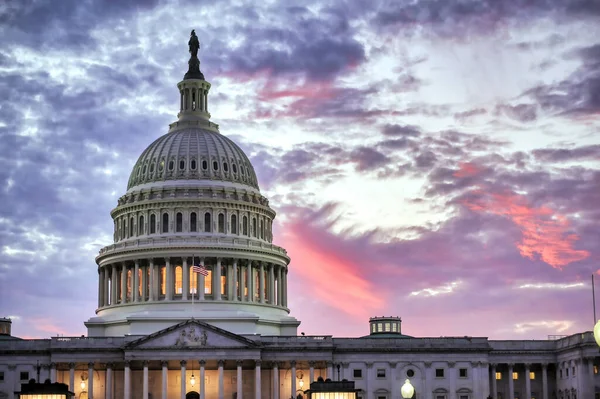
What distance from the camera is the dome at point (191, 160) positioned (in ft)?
632

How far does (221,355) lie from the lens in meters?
170

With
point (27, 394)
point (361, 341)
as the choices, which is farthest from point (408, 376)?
point (27, 394)

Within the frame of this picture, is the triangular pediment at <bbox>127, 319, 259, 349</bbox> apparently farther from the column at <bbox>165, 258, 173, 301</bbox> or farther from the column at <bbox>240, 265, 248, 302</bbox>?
the column at <bbox>240, 265, 248, 302</bbox>

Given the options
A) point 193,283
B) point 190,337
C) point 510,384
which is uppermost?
point 193,283

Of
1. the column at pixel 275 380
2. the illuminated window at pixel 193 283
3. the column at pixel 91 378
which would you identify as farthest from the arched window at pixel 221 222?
the column at pixel 91 378

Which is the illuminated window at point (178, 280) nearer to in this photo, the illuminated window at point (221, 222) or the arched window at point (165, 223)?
the arched window at point (165, 223)

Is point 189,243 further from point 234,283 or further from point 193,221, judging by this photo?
point 234,283

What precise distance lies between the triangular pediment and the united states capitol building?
0.41 feet

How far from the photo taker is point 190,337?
169750 mm

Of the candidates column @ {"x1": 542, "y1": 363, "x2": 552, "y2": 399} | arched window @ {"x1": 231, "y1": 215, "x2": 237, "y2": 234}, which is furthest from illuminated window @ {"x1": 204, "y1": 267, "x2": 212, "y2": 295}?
column @ {"x1": 542, "y1": 363, "x2": 552, "y2": 399}

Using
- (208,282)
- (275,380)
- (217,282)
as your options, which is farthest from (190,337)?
(208,282)

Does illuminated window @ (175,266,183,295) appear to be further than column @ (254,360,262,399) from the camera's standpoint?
Yes

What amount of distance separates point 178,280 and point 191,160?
18.3m

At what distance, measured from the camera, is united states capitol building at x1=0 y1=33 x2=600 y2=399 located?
171 meters
